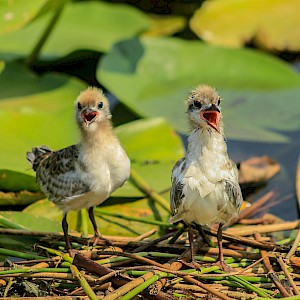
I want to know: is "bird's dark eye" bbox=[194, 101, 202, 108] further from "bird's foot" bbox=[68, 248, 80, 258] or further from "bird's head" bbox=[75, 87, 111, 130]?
"bird's foot" bbox=[68, 248, 80, 258]

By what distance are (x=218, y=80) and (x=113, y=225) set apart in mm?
1743

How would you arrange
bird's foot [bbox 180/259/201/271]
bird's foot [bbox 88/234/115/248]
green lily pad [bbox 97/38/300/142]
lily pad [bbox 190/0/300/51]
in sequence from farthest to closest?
lily pad [bbox 190/0/300/51]
green lily pad [bbox 97/38/300/142]
bird's foot [bbox 88/234/115/248]
bird's foot [bbox 180/259/201/271]

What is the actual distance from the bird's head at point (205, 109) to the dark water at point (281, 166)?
1.34 metres

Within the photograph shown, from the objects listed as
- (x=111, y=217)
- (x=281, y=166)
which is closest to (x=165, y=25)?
(x=281, y=166)

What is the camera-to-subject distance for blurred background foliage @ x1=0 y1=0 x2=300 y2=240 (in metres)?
4.61

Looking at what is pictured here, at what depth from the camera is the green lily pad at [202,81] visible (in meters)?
5.37

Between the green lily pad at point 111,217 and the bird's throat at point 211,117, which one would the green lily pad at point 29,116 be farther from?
the bird's throat at point 211,117

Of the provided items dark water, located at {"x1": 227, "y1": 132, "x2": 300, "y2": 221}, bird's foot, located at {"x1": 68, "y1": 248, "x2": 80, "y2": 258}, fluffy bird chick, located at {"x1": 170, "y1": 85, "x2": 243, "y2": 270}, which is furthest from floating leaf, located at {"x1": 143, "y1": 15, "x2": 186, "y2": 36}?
fluffy bird chick, located at {"x1": 170, "y1": 85, "x2": 243, "y2": 270}

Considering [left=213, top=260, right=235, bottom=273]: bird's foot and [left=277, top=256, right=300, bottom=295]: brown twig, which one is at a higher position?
[left=277, top=256, right=300, bottom=295]: brown twig

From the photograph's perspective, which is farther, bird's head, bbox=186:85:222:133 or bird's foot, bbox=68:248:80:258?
bird's foot, bbox=68:248:80:258

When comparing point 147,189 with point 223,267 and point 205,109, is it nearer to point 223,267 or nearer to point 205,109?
point 223,267

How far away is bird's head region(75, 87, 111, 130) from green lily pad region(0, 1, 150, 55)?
81.7 inches

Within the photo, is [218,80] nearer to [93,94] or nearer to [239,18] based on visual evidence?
[239,18]

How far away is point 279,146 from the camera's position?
5297 millimetres
